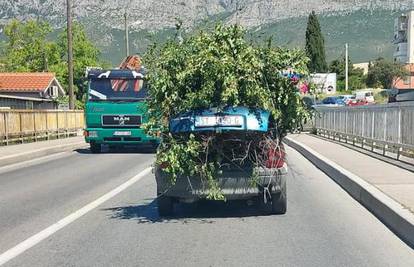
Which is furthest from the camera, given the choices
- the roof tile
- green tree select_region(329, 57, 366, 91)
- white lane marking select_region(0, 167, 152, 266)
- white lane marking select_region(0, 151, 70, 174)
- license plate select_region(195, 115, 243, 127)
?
green tree select_region(329, 57, 366, 91)

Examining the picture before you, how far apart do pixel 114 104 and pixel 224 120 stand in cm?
1456

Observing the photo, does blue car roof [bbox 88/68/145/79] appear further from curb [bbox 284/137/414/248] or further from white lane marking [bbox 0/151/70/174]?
curb [bbox 284/137/414/248]

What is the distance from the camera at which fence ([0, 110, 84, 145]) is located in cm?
2744

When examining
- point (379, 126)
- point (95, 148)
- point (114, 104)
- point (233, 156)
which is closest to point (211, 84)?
point (233, 156)

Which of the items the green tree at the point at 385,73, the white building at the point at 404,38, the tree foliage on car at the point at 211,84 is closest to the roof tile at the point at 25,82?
the tree foliage on car at the point at 211,84

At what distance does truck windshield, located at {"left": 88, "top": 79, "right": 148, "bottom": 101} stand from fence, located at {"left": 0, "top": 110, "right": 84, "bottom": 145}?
5.34m

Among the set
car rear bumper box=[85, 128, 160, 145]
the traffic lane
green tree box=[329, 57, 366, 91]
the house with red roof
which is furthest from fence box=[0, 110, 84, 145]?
green tree box=[329, 57, 366, 91]

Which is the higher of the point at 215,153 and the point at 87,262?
the point at 215,153

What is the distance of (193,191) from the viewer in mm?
9406

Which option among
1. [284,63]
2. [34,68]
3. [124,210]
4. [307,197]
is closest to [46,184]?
[124,210]

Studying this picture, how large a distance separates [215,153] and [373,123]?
11422 millimetres

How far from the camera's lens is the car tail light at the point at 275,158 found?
31.0ft

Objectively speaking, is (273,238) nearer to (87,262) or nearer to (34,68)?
(87,262)

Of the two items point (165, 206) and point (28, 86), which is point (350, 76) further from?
point (165, 206)
